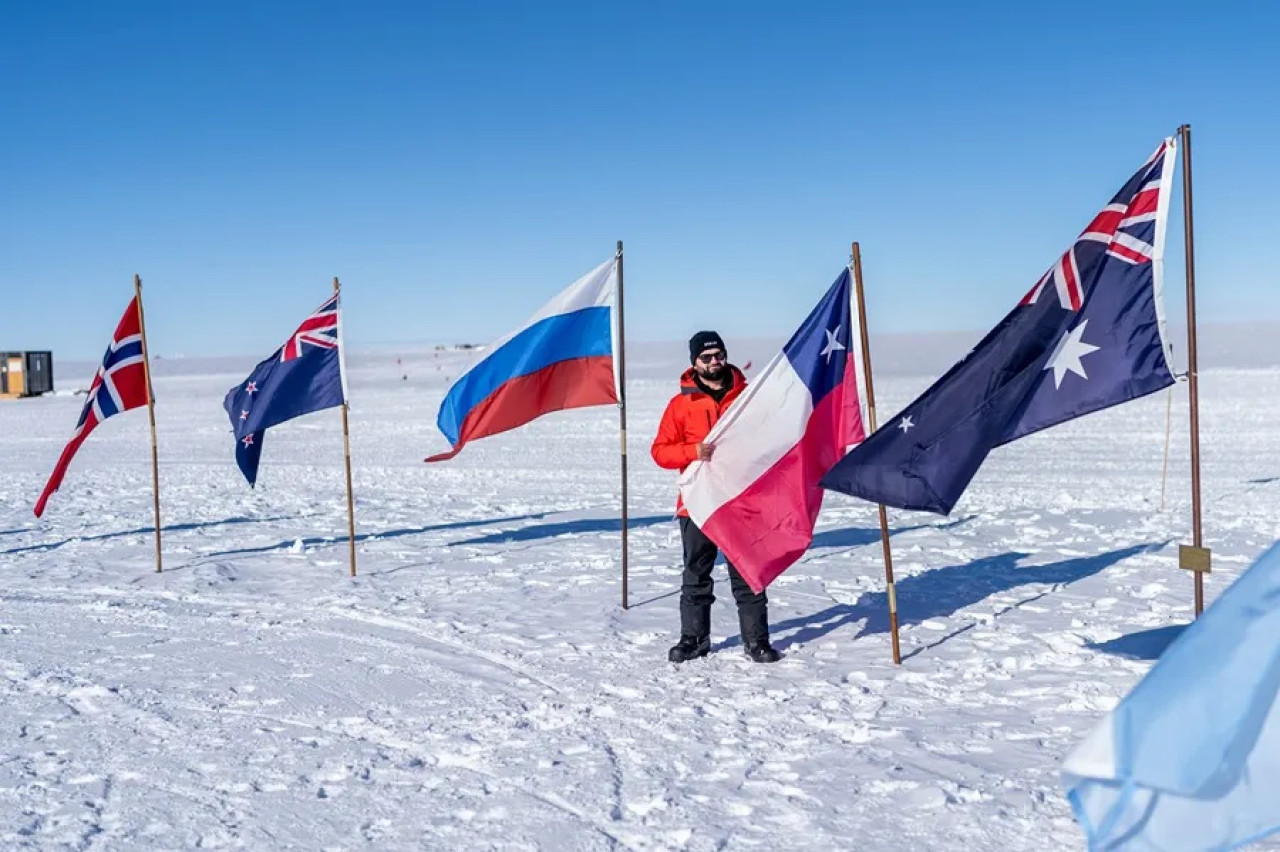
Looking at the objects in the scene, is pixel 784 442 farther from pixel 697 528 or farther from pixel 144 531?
pixel 144 531

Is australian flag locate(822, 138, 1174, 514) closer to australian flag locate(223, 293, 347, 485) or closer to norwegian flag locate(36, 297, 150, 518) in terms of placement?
australian flag locate(223, 293, 347, 485)

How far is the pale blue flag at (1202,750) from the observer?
2590mm

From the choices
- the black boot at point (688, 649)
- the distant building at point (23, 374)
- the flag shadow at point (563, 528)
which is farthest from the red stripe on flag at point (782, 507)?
the distant building at point (23, 374)

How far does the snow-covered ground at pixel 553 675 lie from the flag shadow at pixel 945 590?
5cm

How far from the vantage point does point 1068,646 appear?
21.9 feet

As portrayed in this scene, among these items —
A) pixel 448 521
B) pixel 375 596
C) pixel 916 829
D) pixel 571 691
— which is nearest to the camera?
pixel 916 829

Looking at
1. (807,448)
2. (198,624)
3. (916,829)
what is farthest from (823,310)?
(198,624)

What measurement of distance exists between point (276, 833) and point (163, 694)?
7.50ft

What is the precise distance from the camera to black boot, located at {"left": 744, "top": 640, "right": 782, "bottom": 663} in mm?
6504

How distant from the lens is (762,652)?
6520mm

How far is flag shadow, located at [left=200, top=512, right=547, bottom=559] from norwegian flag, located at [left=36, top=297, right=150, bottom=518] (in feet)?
5.34

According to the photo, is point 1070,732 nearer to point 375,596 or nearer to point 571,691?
point 571,691

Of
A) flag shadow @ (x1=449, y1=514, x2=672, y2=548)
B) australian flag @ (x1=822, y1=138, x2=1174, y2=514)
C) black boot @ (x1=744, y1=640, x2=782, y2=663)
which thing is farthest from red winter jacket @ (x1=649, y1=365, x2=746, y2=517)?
flag shadow @ (x1=449, y1=514, x2=672, y2=548)

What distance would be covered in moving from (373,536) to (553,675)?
5.98 metres
